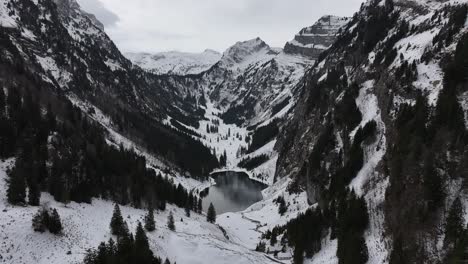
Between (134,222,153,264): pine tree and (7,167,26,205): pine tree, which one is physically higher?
(7,167,26,205): pine tree

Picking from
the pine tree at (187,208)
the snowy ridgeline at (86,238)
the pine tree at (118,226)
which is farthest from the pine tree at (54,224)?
the pine tree at (187,208)

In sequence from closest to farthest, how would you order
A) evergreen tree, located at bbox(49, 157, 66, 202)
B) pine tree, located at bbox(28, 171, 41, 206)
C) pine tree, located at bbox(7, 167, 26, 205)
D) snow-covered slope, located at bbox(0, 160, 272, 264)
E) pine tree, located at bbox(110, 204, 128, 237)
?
1. snow-covered slope, located at bbox(0, 160, 272, 264)
2. pine tree, located at bbox(7, 167, 26, 205)
3. pine tree, located at bbox(110, 204, 128, 237)
4. pine tree, located at bbox(28, 171, 41, 206)
5. evergreen tree, located at bbox(49, 157, 66, 202)

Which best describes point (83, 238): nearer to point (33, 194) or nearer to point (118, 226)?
point (118, 226)

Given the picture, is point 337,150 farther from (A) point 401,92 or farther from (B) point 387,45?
(B) point 387,45

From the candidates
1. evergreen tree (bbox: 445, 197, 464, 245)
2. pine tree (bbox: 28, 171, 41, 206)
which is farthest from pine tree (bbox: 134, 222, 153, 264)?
evergreen tree (bbox: 445, 197, 464, 245)

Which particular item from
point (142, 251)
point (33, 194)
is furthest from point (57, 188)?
point (142, 251)

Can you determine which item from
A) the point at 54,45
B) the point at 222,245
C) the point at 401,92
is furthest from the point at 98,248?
the point at 54,45

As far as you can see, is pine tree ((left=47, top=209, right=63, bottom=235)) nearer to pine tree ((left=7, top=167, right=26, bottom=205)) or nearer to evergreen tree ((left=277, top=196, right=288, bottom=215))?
pine tree ((left=7, top=167, right=26, bottom=205))
